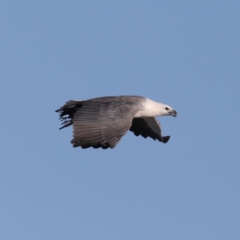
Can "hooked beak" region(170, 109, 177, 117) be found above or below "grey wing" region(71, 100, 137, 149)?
above

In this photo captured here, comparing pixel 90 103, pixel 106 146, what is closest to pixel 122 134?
pixel 106 146

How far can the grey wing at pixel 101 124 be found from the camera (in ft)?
76.9

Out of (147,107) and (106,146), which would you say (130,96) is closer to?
(147,107)

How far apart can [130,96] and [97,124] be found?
10.3 ft

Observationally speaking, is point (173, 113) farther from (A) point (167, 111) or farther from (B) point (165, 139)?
(B) point (165, 139)

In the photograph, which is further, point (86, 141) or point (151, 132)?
point (151, 132)

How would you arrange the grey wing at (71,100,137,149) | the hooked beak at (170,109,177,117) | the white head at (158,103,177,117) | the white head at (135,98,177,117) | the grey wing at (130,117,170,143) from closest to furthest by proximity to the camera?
the grey wing at (71,100,137,149)
the white head at (135,98,177,117)
the white head at (158,103,177,117)
the hooked beak at (170,109,177,117)
the grey wing at (130,117,170,143)

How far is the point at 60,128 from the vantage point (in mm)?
27078

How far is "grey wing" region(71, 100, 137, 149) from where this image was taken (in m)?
23.5

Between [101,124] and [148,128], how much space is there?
5.61 meters

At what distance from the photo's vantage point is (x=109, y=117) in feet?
80.5

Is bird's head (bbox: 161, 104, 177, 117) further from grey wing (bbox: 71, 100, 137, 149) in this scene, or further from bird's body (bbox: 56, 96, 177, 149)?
grey wing (bbox: 71, 100, 137, 149)

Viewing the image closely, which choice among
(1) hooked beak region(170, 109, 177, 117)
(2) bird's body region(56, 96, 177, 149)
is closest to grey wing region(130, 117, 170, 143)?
(2) bird's body region(56, 96, 177, 149)

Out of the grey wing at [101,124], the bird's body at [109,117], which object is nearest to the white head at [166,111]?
the bird's body at [109,117]
